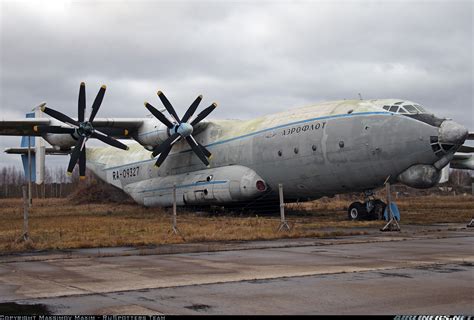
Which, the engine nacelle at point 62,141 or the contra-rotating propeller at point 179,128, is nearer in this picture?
the contra-rotating propeller at point 179,128

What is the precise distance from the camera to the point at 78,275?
32.3ft

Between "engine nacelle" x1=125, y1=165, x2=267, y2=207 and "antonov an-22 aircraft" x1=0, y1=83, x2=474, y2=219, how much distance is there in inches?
2.2

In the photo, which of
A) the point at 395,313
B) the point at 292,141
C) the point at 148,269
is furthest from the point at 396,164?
the point at 395,313

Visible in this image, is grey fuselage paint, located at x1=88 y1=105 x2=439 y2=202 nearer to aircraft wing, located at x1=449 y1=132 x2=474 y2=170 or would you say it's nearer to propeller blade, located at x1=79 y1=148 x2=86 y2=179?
propeller blade, located at x1=79 y1=148 x2=86 y2=179

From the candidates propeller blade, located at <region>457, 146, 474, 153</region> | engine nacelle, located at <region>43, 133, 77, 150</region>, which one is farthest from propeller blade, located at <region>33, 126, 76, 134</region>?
propeller blade, located at <region>457, 146, 474, 153</region>

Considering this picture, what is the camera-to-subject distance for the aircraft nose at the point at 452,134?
22062 millimetres

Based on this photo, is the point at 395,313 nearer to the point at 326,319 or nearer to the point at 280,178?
the point at 326,319

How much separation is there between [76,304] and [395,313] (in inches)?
150

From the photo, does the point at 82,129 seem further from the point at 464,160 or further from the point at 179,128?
the point at 464,160

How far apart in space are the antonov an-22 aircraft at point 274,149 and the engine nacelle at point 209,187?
0.06m

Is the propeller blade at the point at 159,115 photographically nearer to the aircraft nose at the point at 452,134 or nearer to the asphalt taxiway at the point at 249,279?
the aircraft nose at the point at 452,134

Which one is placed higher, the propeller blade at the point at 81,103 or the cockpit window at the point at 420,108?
the propeller blade at the point at 81,103

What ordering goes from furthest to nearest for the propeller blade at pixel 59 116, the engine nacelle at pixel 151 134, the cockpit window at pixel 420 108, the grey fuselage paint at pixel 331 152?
the engine nacelle at pixel 151 134, the propeller blade at pixel 59 116, the cockpit window at pixel 420 108, the grey fuselage paint at pixel 331 152

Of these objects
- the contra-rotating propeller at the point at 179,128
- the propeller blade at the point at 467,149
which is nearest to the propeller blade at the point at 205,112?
the contra-rotating propeller at the point at 179,128
